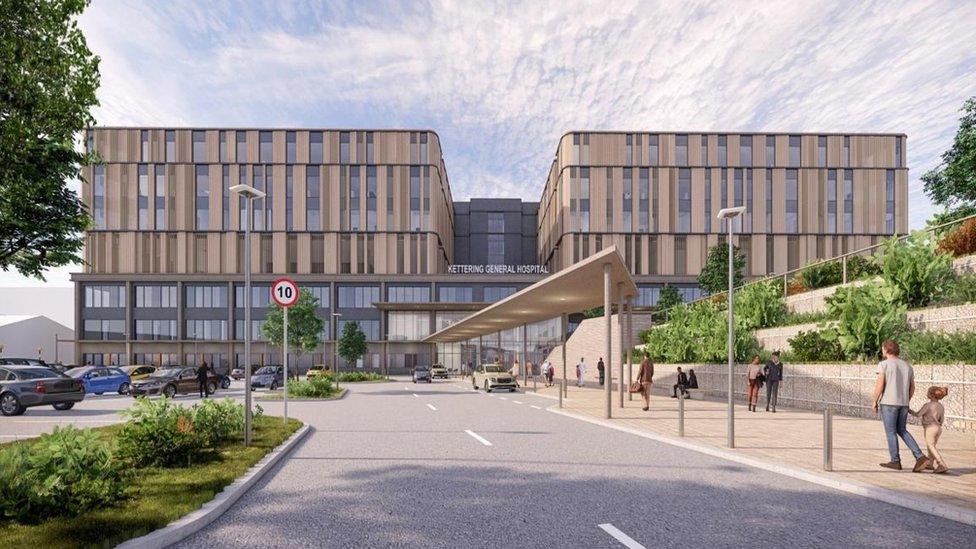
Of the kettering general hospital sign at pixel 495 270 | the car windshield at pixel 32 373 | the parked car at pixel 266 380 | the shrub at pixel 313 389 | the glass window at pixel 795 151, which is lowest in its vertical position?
the parked car at pixel 266 380

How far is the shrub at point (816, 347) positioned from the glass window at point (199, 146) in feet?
219

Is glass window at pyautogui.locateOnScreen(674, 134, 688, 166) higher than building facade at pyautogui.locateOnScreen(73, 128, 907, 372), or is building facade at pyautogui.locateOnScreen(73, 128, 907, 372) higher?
glass window at pyautogui.locateOnScreen(674, 134, 688, 166)

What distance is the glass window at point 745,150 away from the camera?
66.2 m

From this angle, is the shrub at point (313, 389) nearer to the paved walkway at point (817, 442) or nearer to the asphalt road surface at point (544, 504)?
the paved walkway at point (817, 442)

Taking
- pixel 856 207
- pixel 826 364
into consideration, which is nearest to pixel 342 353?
pixel 826 364

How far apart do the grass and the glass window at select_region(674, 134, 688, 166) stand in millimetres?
65496

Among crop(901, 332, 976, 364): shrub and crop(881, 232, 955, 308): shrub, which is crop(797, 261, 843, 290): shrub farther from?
crop(901, 332, 976, 364): shrub

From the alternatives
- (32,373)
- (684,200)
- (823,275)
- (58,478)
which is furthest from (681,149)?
(58,478)

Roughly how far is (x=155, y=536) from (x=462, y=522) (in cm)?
286

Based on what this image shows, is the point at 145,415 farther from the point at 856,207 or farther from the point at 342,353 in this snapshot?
the point at 856,207

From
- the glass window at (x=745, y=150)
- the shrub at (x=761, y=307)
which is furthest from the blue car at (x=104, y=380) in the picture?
the glass window at (x=745, y=150)

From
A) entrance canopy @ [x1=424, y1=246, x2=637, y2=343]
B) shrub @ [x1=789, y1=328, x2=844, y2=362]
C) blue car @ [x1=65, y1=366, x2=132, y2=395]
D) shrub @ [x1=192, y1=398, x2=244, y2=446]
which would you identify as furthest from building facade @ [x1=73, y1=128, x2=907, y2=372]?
shrub @ [x1=192, y1=398, x2=244, y2=446]

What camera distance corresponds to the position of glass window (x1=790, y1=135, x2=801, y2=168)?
66.1 metres

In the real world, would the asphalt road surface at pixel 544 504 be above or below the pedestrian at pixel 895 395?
below
